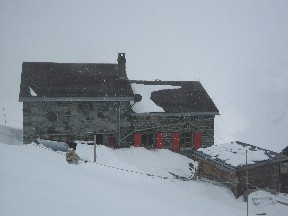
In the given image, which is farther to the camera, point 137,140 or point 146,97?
point 146,97

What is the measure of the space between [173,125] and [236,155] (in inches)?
329

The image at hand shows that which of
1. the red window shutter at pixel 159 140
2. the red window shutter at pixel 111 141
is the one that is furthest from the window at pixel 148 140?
the red window shutter at pixel 111 141

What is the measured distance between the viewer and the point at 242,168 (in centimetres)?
1434

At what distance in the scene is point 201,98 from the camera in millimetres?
25656

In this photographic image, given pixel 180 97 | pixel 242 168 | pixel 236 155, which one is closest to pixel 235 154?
pixel 236 155

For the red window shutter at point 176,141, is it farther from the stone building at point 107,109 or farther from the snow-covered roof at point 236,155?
the snow-covered roof at point 236,155

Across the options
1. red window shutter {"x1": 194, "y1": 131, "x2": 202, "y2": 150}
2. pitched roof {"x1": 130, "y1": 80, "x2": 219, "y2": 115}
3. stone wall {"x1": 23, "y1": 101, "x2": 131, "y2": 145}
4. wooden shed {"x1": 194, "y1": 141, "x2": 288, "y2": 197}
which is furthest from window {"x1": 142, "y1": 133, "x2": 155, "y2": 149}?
wooden shed {"x1": 194, "y1": 141, "x2": 288, "y2": 197}

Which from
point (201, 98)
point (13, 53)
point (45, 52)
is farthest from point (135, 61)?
point (201, 98)

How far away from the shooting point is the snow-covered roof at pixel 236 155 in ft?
48.8

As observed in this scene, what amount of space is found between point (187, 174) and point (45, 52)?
306 ft

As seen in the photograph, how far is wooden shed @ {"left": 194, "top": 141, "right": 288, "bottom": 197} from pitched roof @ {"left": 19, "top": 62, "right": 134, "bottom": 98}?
879 centimetres

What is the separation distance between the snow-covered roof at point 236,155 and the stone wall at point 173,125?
6.43 meters

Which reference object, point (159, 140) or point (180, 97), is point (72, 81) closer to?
point (159, 140)

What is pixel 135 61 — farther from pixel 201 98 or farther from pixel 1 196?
pixel 1 196
